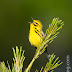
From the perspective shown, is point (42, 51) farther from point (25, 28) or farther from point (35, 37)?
point (25, 28)

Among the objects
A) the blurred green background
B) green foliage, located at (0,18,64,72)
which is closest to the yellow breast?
green foliage, located at (0,18,64,72)

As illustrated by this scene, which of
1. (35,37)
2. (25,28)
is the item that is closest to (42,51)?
(35,37)

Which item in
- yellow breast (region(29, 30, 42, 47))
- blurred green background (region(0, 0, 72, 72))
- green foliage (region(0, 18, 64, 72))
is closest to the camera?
green foliage (region(0, 18, 64, 72))

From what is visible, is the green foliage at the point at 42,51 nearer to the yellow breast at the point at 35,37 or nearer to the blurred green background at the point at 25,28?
the yellow breast at the point at 35,37

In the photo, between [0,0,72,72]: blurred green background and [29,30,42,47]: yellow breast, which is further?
[0,0,72,72]: blurred green background

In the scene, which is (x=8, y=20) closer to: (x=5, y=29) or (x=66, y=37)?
(x=5, y=29)

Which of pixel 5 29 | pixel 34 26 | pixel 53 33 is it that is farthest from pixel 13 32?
pixel 53 33

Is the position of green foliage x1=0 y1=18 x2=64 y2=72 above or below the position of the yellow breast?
below

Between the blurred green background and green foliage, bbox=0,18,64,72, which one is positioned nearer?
green foliage, bbox=0,18,64,72

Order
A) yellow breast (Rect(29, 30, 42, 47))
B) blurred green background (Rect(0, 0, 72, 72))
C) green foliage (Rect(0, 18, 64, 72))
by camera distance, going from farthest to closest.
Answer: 1. blurred green background (Rect(0, 0, 72, 72))
2. yellow breast (Rect(29, 30, 42, 47))
3. green foliage (Rect(0, 18, 64, 72))

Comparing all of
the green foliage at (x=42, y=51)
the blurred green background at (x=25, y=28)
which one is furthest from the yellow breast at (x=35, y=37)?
the blurred green background at (x=25, y=28)

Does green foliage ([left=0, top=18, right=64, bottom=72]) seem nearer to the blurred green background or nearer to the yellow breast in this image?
the yellow breast

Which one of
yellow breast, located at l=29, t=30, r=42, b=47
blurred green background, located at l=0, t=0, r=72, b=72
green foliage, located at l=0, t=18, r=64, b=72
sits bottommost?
green foliage, located at l=0, t=18, r=64, b=72
